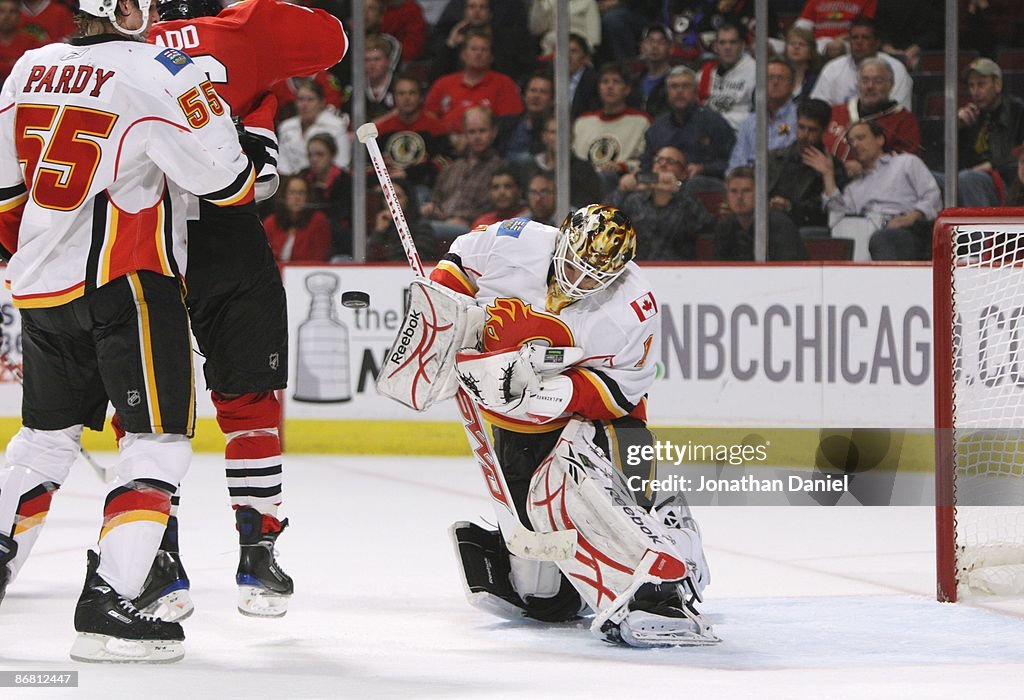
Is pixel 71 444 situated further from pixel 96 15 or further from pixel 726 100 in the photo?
pixel 726 100

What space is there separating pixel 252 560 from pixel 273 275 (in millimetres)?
595

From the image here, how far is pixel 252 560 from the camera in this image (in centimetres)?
324

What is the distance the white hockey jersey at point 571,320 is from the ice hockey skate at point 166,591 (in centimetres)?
70

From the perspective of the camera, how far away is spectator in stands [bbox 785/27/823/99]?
6207 mm

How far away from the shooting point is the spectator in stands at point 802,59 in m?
6.21

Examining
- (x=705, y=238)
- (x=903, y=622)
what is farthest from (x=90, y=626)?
(x=705, y=238)

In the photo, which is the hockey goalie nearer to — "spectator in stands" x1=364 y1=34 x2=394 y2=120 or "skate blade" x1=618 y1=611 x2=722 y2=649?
"skate blade" x1=618 y1=611 x2=722 y2=649

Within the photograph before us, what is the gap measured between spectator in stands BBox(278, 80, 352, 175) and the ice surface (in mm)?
2218

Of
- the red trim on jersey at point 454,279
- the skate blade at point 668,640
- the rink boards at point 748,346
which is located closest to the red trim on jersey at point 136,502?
the red trim on jersey at point 454,279

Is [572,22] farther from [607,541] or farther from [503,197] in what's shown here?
[607,541]

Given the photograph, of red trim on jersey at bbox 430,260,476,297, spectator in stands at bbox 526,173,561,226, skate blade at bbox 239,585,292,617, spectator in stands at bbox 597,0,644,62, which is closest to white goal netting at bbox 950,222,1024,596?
red trim on jersey at bbox 430,260,476,297

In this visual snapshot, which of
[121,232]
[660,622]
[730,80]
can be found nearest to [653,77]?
[730,80]

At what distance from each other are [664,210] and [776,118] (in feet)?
1.86

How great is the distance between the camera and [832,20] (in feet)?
20.6
